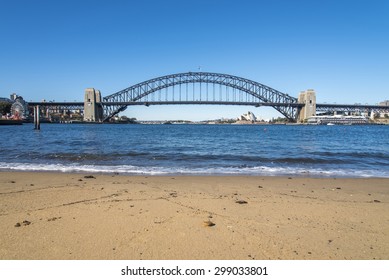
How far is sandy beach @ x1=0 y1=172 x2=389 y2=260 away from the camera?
2504mm

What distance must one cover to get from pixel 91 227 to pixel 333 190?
4215mm

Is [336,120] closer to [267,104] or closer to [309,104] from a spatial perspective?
[309,104]

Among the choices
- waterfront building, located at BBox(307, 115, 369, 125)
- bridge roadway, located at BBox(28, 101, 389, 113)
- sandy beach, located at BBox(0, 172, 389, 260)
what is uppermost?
bridge roadway, located at BBox(28, 101, 389, 113)

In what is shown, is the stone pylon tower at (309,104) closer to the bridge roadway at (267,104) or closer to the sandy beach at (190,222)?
the bridge roadway at (267,104)

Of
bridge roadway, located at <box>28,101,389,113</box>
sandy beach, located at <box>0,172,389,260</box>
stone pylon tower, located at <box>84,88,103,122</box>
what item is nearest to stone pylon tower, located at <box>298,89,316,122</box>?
bridge roadway, located at <box>28,101,389,113</box>

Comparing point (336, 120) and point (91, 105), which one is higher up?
point (91, 105)

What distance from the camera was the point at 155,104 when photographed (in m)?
97.6

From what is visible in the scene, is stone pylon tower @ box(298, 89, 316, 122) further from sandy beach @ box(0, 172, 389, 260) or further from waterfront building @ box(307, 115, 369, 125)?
→ sandy beach @ box(0, 172, 389, 260)

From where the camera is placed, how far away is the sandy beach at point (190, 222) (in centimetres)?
250

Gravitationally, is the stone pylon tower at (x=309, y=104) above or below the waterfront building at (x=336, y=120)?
above

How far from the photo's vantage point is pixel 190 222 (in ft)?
10.6

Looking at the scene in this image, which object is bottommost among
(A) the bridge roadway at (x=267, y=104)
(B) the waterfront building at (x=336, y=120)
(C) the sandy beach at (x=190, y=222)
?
(C) the sandy beach at (x=190, y=222)

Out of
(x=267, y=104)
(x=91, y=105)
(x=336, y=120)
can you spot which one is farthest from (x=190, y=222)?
(x=336, y=120)

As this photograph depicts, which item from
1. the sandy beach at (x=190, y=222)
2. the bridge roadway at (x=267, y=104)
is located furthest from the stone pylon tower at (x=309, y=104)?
the sandy beach at (x=190, y=222)
